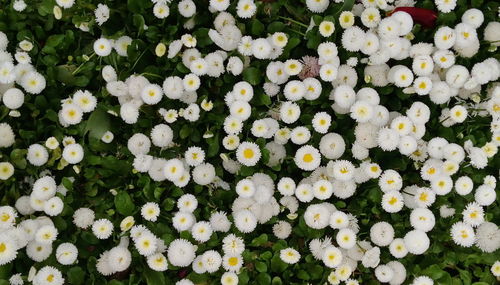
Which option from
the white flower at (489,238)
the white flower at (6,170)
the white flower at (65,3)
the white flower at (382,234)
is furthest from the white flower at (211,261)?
the white flower at (65,3)

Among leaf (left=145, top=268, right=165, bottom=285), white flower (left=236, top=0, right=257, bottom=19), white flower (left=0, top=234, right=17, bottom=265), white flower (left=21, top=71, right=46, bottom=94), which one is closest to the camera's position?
white flower (left=0, top=234, right=17, bottom=265)

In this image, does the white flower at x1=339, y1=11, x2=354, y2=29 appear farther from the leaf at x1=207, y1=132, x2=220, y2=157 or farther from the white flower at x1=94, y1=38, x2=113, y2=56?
the white flower at x1=94, y1=38, x2=113, y2=56

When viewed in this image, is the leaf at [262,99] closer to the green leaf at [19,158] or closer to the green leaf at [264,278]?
the green leaf at [264,278]

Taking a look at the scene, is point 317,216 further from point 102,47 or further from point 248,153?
point 102,47

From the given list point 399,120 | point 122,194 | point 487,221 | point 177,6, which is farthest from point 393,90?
point 122,194

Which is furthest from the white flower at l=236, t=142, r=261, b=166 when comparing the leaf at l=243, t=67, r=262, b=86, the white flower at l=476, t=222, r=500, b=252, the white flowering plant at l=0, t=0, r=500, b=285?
the white flower at l=476, t=222, r=500, b=252

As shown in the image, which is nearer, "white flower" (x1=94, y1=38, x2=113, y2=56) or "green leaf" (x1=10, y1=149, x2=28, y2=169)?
"green leaf" (x1=10, y1=149, x2=28, y2=169)

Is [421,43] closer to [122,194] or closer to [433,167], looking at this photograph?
[433,167]

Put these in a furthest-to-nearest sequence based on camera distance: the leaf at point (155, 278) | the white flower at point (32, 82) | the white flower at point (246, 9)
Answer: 1. the white flower at point (246, 9)
2. the white flower at point (32, 82)
3. the leaf at point (155, 278)
